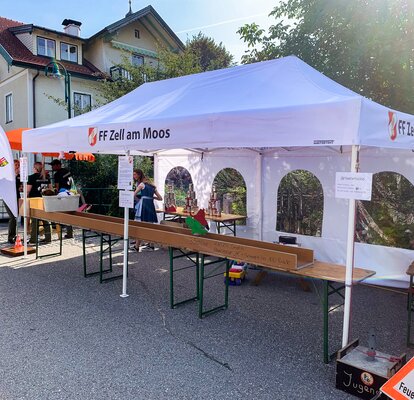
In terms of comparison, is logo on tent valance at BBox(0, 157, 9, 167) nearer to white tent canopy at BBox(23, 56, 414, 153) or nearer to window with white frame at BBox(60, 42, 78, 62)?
white tent canopy at BBox(23, 56, 414, 153)

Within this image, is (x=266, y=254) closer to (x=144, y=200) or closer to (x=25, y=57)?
(x=144, y=200)

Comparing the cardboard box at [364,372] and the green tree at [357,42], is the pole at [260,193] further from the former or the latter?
the cardboard box at [364,372]

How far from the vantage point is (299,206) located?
700 cm

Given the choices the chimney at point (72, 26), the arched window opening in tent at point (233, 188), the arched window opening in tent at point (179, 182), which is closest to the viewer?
the arched window opening in tent at point (233, 188)

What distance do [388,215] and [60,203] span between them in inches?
209

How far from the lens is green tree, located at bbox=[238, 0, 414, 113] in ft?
22.0

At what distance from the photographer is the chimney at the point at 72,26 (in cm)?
1858

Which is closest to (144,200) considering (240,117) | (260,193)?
(260,193)

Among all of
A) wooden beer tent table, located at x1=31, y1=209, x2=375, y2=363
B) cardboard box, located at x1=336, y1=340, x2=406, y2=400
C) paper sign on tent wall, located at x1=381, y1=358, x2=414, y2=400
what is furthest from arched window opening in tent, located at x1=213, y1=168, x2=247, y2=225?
paper sign on tent wall, located at x1=381, y1=358, x2=414, y2=400

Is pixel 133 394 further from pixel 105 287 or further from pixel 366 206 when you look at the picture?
pixel 366 206

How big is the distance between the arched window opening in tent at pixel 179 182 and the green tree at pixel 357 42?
3.48 metres

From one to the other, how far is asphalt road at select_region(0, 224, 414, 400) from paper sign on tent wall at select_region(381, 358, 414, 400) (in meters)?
0.56

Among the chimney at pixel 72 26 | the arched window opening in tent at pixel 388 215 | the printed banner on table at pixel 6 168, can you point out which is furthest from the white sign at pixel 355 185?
the chimney at pixel 72 26

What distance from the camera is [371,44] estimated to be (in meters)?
6.72
